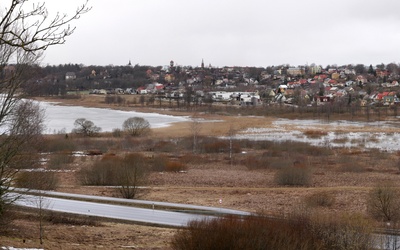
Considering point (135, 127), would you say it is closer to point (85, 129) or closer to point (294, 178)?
point (85, 129)

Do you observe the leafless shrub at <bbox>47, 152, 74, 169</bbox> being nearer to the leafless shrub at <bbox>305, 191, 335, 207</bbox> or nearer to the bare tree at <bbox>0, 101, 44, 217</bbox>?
the leafless shrub at <bbox>305, 191, 335, 207</bbox>

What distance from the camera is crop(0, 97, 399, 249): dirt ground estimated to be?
1619 cm

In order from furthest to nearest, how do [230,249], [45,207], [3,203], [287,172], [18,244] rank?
1. [287,172]
2. [45,207]
3. [3,203]
4. [18,244]
5. [230,249]

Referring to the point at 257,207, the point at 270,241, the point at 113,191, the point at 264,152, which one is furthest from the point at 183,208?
the point at 264,152

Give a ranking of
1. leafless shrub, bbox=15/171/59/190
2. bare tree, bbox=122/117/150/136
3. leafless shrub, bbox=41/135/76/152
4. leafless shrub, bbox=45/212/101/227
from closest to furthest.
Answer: leafless shrub, bbox=15/171/59/190, leafless shrub, bbox=45/212/101/227, leafless shrub, bbox=41/135/76/152, bare tree, bbox=122/117/150/136

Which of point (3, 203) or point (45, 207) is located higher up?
point (3, 203)

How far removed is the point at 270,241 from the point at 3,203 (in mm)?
8760

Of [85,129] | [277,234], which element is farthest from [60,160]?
[277,234]

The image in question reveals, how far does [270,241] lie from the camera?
1157cm

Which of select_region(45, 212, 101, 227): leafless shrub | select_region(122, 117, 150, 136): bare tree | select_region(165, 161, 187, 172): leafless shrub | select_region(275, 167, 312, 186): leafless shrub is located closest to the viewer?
select_region(45, 212, 101, 227): leafless shrub

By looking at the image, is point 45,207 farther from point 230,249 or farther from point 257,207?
point 230,249

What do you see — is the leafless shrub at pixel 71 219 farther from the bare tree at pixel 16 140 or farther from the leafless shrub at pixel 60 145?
the leafless shrub at pixel 60 145

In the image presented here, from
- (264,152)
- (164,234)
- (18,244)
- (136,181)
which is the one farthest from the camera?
(264,152)

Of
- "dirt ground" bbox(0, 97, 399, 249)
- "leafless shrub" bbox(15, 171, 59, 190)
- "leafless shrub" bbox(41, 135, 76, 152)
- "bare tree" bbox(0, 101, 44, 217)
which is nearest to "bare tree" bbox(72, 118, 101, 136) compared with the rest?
"leafless shrub" bbox(41, 135, 76, 152)
